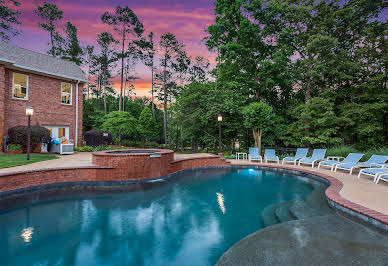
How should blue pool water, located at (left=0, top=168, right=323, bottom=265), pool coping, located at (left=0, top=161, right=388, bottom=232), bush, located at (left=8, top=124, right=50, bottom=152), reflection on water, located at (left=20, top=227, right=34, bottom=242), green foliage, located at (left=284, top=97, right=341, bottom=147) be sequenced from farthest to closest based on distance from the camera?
green foliage, located at (left=284, top=97, right=341, bottom=147)
bush, located at (left=8, top=124, right=50, bottom=152)
reflection on water, located at (left=20, top=227, right=34, bottom=242)
pool coping, located at (left=0, top=161, right=388, bottom=232)
blue pool water, located at (left=0, top=168, right=323, bottom=265)

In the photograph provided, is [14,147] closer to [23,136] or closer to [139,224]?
[23,136]

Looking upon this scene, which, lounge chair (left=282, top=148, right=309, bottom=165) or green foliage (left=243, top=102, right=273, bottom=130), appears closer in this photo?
lounge chair (left=282, top=148, right=309, bottom=165)

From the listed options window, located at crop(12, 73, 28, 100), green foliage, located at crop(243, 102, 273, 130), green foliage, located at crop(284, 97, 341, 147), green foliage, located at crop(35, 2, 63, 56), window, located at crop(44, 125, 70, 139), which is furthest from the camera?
green foliage, located at crop(35, 2, 63, 56)

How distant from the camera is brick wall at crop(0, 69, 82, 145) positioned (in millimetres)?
11750

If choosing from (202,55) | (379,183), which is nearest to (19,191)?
(379,183)

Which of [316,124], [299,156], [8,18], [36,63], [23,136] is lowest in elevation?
[299,156]

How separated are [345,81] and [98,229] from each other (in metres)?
18.3

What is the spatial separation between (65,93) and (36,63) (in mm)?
2402

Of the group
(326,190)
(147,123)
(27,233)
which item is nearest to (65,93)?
(147,123)

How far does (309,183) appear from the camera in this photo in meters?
7.87

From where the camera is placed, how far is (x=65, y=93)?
575 inches

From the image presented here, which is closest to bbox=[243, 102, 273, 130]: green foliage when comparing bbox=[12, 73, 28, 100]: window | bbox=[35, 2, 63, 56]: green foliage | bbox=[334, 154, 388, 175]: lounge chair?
bbox=[334, 154, 388, 175]: lounge chair

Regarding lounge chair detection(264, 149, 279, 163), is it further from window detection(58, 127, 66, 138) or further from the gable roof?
the gable roof

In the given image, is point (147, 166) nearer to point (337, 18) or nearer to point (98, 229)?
point (98, 229)
